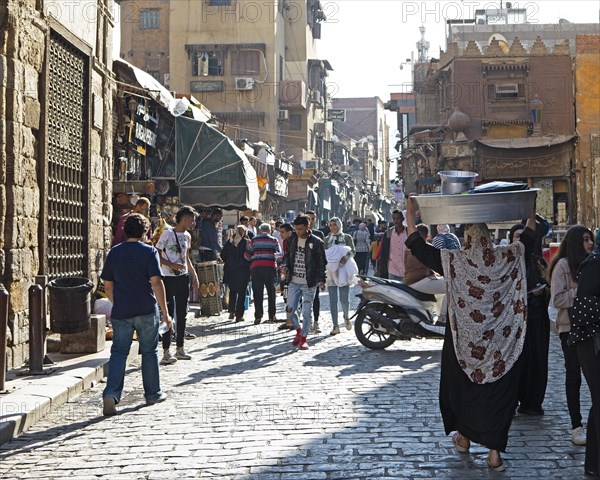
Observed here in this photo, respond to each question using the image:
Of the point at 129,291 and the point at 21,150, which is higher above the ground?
the point at 21,150

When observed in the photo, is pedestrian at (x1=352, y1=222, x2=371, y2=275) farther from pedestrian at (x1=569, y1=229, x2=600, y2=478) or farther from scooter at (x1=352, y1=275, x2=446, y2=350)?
pedestrian at (x1=569, y1=229, x2=600, y2=478)

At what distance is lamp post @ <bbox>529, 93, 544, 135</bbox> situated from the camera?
45719 mm

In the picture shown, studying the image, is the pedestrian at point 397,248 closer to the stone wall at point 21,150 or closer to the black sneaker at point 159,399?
the stone wall at point 21,150

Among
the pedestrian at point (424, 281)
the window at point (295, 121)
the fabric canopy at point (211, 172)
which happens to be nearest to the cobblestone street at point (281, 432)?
the pedestrian at point (424, 281)

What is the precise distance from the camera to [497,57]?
4669 centimetres

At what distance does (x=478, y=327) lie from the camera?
589 centimetres

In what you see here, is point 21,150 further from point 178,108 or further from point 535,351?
point 178,108

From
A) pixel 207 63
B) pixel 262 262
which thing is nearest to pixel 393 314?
pixel 262 262

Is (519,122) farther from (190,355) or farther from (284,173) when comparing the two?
(190,355)

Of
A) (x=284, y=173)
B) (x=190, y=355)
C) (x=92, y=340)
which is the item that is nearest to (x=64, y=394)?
(x=92, y=340)

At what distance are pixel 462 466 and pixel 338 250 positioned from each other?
8395 millimetres

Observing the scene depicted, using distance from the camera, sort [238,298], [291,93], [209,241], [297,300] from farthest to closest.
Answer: [291,93] → [209,241] → [238,298] → [297,300]

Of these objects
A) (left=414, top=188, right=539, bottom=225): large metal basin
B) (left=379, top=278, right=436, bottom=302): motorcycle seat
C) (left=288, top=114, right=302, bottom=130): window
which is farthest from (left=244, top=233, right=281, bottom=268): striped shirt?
(left=288, top=114, right=302, bottom=130): window

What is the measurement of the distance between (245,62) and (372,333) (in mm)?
42696
